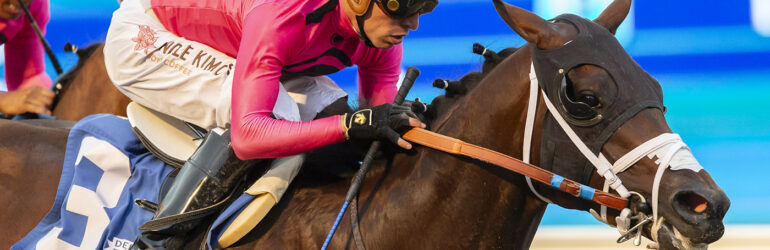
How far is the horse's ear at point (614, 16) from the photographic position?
259 cm

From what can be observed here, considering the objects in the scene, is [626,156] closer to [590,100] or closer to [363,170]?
[590,100]

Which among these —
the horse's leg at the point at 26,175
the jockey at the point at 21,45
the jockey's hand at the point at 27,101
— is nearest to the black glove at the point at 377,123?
the horse's leg at the point at 26,175

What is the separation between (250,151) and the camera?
253cm

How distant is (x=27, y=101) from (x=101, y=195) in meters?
1.43

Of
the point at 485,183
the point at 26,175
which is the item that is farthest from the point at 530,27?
the point at 26,175

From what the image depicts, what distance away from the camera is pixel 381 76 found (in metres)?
3.34

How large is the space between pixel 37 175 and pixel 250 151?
40.9 inches

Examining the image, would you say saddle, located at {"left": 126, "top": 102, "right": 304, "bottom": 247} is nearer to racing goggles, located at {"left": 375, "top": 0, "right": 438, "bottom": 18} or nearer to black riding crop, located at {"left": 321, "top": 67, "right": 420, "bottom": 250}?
black riding crop, located at {"left": 321, "top": 67, "right": 420, "bottom": 250}

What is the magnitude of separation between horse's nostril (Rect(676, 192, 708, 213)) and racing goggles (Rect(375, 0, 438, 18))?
3.23 feet

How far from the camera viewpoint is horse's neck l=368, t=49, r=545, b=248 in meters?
2.49

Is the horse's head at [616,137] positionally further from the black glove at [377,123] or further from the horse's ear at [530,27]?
the black glove at [377,123]

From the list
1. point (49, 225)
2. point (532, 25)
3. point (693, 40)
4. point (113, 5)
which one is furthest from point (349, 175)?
point (113, 5)

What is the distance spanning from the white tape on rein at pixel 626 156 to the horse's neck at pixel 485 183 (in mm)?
47

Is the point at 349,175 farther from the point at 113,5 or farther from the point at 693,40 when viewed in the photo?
the point at 113,5
